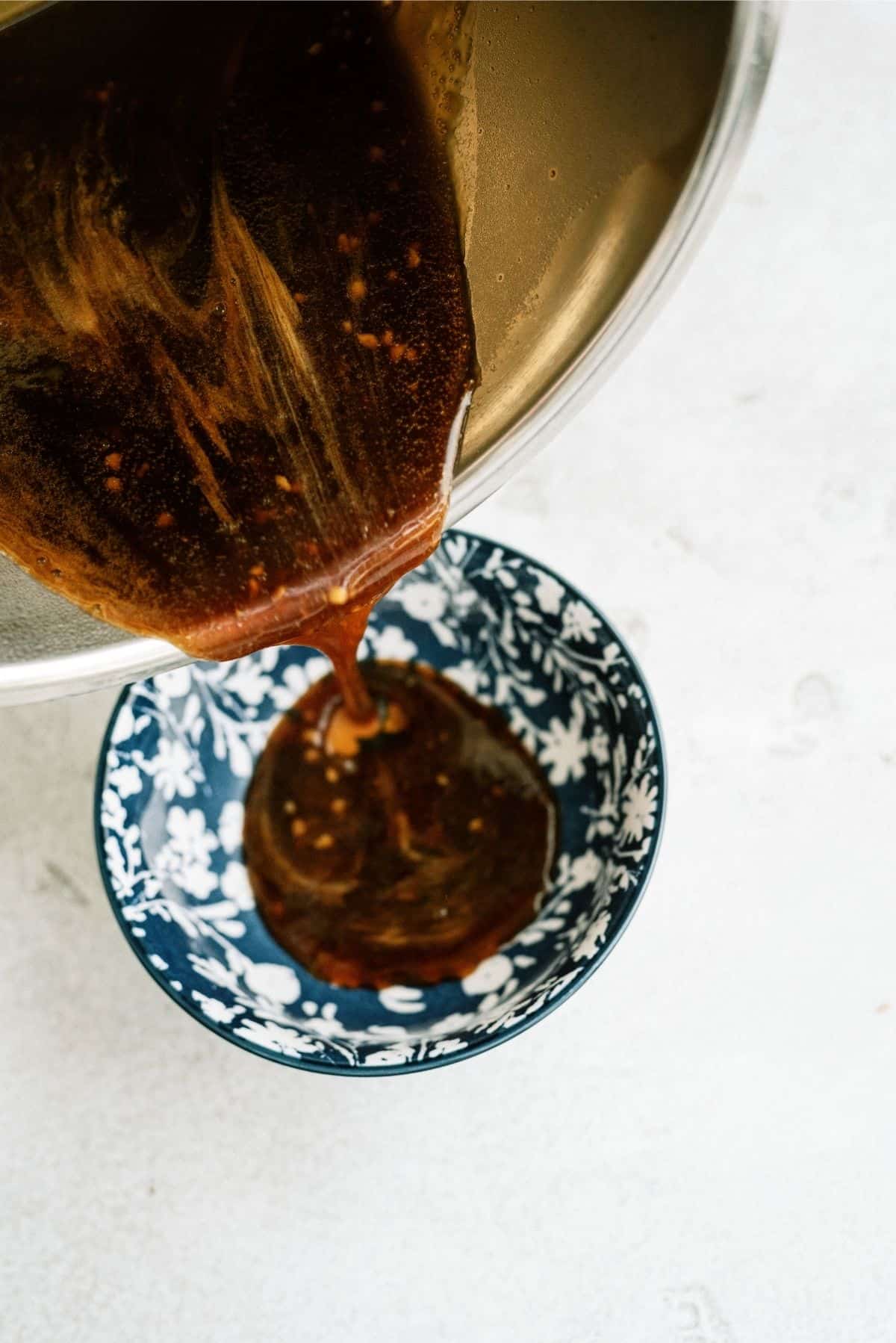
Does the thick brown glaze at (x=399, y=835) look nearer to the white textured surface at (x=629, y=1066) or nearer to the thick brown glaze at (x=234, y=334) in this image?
the white textured surface at (x=629, y=1066)

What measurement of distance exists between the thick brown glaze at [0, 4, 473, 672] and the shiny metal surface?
0.02 metres

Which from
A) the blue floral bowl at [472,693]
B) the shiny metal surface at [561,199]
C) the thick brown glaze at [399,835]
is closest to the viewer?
the shiny metal surface at [561,199]

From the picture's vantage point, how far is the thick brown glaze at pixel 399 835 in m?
0.83

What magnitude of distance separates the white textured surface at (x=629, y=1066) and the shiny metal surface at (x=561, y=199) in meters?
0.31

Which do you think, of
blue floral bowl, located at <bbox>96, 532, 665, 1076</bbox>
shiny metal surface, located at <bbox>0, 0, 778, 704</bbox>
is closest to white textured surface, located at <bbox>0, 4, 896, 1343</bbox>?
blue floral bowl, located at <bbox>96, 532, 665, 1076</bbox>

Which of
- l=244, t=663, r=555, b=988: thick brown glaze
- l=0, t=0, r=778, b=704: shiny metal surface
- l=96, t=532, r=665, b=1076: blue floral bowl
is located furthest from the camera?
l=244, t=663, r=555, b=988: thick brown glaze

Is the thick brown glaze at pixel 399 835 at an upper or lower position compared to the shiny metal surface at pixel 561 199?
lower

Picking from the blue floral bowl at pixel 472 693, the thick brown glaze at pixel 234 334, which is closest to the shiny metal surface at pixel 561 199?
the thick brown glaze at pixel 234 334

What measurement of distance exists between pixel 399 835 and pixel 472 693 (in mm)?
131

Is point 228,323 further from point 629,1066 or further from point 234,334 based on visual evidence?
point 629,1066

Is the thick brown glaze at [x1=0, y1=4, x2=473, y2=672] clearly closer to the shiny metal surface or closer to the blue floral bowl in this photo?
the shiny metal surface

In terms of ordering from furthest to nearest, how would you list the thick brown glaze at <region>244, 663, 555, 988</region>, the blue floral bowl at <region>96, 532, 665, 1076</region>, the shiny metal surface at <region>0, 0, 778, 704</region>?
the thick brown glaze at <region>244, 663, 555, 988</region>, the blue floral bowl at <region>96, 532, 665, 1076</region>, the shiny metal surface at <region>0, 0, 778, 704</region>

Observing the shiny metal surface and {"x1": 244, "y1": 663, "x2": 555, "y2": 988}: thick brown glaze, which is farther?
{"x1": 244, "y1": 663, "x2": 555, "y2": 988}: thick brown glaze

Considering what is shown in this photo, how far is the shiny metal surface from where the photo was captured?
48 cm
